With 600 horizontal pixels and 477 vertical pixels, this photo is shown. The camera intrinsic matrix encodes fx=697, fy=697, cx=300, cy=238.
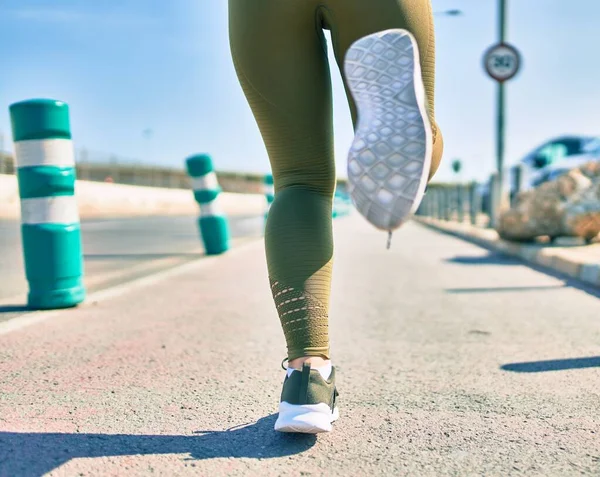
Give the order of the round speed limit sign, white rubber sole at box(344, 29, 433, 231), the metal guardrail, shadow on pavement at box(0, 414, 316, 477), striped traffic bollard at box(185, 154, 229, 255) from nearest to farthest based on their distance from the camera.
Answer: white rubber sole at box(344, 29, 433, 231), shadow on pavement at box(0, 414, 316, 477), striped traffic bollard at box(185, 154, 229, 255), the round speed limit sign, the metal guardrail

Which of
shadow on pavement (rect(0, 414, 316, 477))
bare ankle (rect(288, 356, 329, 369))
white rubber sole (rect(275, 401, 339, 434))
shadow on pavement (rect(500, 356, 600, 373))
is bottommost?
shadow on pavement (rect(500, 356, 600, 373))

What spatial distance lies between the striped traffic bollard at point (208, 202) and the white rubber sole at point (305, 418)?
6.10 m

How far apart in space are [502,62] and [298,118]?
12373 millimetres

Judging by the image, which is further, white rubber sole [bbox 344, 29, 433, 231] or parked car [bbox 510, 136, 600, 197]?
parked car [bbox 510, 136, 600, 197]

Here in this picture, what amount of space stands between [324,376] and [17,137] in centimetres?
283

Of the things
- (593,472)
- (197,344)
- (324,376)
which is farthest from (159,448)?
(197,344)

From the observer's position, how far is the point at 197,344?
10.3 ft

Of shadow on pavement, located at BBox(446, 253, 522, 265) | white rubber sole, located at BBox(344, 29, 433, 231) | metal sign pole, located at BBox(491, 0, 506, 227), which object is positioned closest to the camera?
white rubber sole, located at BBox(344, 29, 433, 231)

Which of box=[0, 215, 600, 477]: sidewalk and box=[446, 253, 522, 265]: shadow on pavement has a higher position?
box=[0, 215, 600, 477]: sidewalk

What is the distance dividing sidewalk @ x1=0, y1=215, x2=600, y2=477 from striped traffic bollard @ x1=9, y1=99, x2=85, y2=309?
276 millimetres

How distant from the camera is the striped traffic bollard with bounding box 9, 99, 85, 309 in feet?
12.7

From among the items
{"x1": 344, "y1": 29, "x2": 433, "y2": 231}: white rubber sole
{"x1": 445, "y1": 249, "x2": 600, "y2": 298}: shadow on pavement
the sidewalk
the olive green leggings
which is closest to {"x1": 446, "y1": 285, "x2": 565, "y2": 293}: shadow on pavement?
{"x1": 445, "y1": 249, "x2": 600, "y2": 298}: shadow on pavement

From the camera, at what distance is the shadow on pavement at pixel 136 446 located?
5.65 ft

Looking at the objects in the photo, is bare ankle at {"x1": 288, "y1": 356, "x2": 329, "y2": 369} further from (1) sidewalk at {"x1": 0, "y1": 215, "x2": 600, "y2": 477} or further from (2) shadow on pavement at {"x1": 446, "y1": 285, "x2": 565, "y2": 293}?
(2) shadow on pavement at {"x1": 446, "y1": 285, "x2": 565, "y2": 293}
